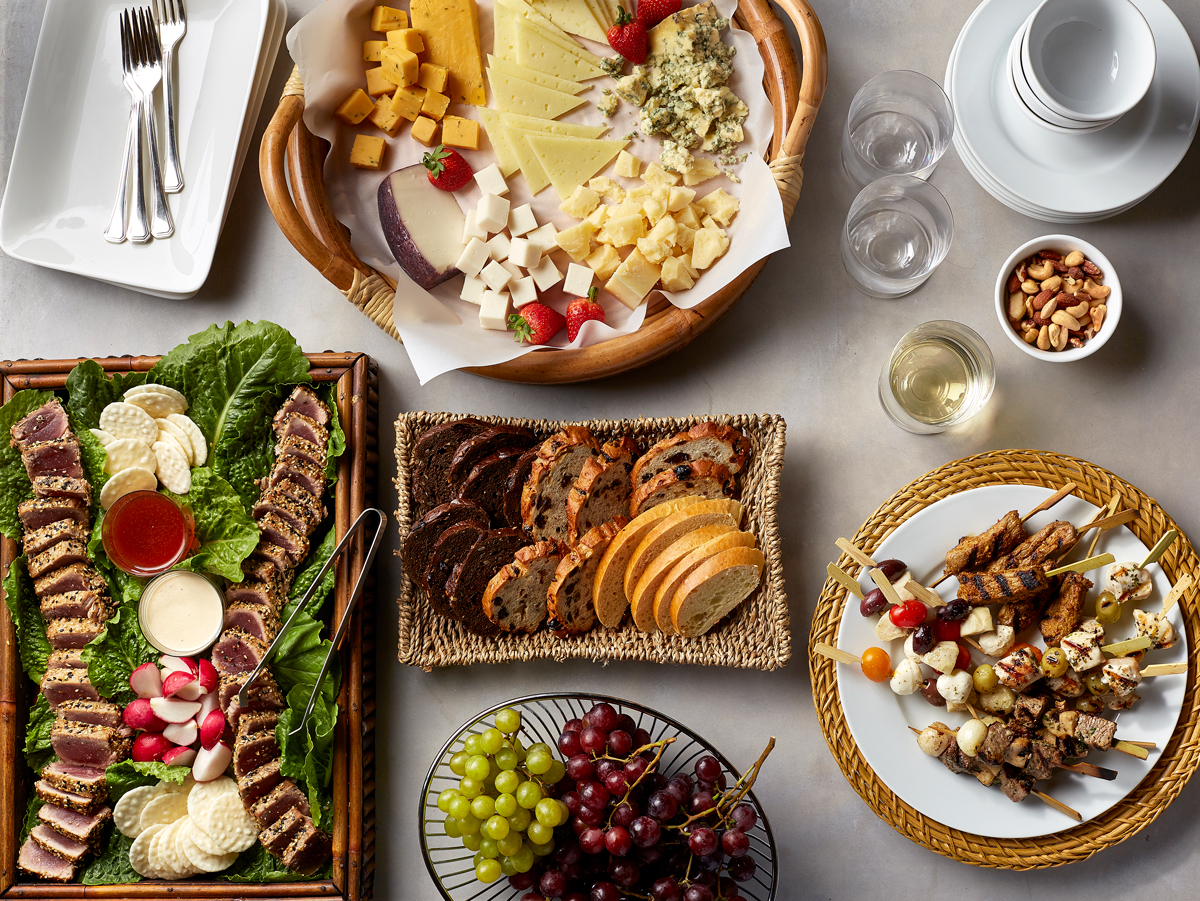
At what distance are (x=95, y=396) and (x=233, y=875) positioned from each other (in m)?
1.06

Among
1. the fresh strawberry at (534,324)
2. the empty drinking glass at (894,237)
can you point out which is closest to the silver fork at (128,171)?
the fresh strawberry at (534,324)

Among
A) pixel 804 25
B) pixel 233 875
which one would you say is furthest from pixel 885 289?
pixel 233 875

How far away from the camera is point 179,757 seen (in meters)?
1.71

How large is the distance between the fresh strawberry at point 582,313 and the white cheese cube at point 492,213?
24 centimetres

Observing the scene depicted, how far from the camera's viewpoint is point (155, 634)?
1.72 metres

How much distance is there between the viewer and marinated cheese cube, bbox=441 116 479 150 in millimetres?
1851

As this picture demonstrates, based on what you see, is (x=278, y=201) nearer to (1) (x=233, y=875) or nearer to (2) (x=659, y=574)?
(2) (x=659, y=574)

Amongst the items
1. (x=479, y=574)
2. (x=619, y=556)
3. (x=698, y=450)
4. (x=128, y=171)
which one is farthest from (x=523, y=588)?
(x=128, y=171)

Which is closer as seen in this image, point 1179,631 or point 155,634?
point 1179,631

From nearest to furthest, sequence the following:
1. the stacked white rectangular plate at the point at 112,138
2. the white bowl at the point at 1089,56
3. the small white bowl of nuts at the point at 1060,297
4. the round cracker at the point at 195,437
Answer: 1. the white bowl at the point at 1089,56
2. the small white bowl of nuts at the point at 1060,297
3. the round cracker at the point at 195,437
4. the stacked white rectangular plate at the point at 112,138

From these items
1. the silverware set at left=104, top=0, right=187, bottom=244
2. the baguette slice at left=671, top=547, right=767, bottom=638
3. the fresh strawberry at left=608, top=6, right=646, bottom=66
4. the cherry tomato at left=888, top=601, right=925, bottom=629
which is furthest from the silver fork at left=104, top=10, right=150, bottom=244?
the cherry tomato at left=888, top=601, right=925, bottom=629

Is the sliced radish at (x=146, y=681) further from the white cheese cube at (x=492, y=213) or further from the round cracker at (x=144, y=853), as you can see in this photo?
the white cheese cube at (x=492, y=213)

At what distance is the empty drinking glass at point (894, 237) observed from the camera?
1.80 m

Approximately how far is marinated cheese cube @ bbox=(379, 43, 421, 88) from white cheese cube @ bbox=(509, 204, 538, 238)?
38 centimetres
